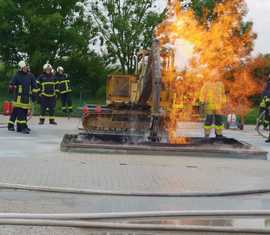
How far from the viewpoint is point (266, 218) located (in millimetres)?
7297

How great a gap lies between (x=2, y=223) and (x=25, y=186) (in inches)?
101

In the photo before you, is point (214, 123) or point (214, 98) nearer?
point (214, 98)

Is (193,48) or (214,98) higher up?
(193,48)

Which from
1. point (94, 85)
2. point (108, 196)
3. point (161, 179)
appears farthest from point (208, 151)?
point (94, 85)

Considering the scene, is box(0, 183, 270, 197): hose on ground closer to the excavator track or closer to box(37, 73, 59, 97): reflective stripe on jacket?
the excavator track

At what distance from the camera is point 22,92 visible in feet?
60.0

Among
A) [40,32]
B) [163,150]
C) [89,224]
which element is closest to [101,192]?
[89,224]

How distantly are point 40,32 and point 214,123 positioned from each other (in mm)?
22550

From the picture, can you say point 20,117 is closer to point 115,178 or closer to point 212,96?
point 212,96

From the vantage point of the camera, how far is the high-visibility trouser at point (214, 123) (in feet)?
56.2

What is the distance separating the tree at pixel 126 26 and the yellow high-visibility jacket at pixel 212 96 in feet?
72.1

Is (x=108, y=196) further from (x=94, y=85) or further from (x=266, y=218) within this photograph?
(x=94, y=85)

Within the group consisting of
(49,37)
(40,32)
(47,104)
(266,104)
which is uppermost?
(40,32)

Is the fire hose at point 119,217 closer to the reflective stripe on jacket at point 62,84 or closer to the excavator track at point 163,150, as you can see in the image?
the excavator track at point 163,150
